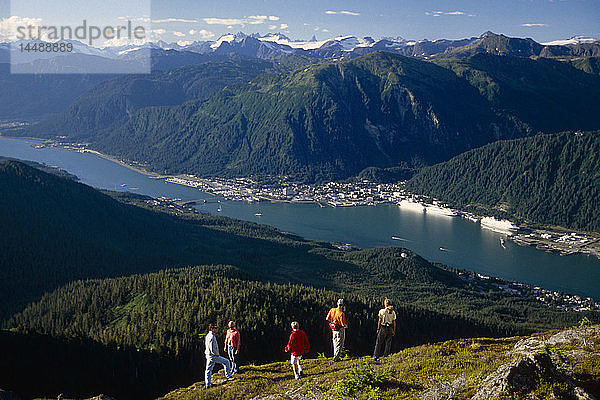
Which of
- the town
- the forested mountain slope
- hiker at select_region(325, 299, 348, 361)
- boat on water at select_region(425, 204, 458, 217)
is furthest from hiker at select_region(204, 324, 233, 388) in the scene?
boat on water at select_region(425, 204, 458, 217)

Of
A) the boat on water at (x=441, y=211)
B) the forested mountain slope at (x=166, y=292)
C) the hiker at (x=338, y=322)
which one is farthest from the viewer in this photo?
the boat on water at (x=441, y=211)

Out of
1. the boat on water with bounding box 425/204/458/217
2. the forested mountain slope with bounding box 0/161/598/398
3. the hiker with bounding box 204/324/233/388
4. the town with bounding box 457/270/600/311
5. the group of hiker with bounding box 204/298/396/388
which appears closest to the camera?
the group of hiker with bounding box 204/298/396/388

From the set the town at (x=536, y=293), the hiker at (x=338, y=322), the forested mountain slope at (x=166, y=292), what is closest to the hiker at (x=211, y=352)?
the hiker at (x=338, y=322)

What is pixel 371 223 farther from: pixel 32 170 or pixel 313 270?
pixel 32 170

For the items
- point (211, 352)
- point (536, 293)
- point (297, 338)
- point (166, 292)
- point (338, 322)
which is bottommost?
point (536, 293)

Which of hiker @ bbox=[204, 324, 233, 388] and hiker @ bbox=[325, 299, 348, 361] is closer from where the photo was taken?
hiker @ bbox=[204, 324, 233, 388]

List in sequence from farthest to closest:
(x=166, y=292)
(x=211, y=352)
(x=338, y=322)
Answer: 1. (x=166, y=292)
2. (x=338, y=322)
3. (x=211, y=352)

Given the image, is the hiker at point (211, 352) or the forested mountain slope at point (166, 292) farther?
the forested mountain slope at point (166, 292)

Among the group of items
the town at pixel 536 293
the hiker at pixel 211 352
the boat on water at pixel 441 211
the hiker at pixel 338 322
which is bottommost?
the town at pixel 536 293

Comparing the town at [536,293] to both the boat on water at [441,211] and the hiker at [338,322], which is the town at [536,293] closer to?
the boat on water at [441,211]

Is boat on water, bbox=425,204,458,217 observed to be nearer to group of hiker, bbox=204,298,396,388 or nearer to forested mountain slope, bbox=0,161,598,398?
forested mountain slope, bbox=0,161,598,398

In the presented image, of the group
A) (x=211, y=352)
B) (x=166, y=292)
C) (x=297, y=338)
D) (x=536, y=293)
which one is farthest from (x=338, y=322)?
(x=536, y=293)

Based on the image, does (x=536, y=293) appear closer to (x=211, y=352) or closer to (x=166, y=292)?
(x=166, y=292)

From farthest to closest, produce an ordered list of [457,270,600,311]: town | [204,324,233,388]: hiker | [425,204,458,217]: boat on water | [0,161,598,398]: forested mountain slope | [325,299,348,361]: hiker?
[425,204,458,217]: boat on water → [457,270,600,311]: town → [0,161,598,398]: forested mountain slope → [325,299,348,361]: hiker → [204,324,233,388]: hiker
